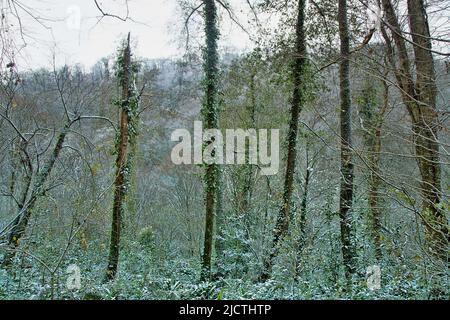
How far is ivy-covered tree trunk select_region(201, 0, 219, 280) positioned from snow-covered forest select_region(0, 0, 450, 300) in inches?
1.3

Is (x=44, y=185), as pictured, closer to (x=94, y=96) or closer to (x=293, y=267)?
(x=94, y=96)

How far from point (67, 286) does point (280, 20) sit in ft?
25.1

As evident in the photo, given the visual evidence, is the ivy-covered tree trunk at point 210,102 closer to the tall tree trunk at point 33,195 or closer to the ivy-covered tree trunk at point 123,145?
the ivy-covered tree trunk at point 123,145

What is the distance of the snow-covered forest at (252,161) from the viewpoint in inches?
181

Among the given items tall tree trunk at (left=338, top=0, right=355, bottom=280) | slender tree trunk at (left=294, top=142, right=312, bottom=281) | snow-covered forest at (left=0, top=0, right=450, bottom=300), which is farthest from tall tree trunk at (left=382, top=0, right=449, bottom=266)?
slender tree trunk at (left=294, top=142, right=312, bottom=281)

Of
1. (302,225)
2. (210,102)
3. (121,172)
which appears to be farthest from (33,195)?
(302,225)

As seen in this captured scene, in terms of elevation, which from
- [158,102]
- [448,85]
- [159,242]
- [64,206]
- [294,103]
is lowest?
[159,242]

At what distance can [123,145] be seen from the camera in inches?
362

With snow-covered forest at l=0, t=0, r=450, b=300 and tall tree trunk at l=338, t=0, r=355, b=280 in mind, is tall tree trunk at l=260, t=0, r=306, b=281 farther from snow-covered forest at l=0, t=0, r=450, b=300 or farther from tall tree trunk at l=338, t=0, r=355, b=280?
tall tree trunk at l=338, t=0, r=355, b=280

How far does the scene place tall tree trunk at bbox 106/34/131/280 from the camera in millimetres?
8750

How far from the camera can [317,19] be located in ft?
29.5

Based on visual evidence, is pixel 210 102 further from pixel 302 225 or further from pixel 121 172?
pixel 302 225

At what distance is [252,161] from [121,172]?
4.04 m

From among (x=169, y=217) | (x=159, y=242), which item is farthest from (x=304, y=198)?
(x=169, y=217)
